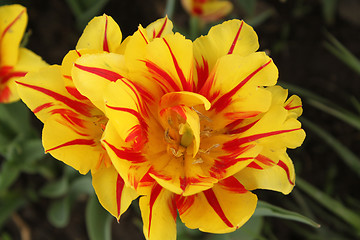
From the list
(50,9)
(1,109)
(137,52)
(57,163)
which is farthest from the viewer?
(50,9)

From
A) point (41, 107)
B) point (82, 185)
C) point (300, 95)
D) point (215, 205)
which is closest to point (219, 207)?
point (215, 205)

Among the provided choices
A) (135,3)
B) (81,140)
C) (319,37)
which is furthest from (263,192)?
(81,140)

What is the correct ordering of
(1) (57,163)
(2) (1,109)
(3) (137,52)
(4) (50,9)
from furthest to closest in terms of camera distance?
(4) (50,9) → (1) (57,163) → (2) (1,109) → (3) (137,52)

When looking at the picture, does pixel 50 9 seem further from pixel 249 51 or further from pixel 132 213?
pixel 249 51

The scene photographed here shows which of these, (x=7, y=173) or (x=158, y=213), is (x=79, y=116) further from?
(x=7, y=173)

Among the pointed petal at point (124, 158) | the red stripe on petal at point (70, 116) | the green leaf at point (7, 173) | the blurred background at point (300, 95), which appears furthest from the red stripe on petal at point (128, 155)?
the blurred background at point (300, 95)

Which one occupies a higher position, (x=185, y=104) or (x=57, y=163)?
(x=185, y=104)

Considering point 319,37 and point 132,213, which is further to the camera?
point 319,37
